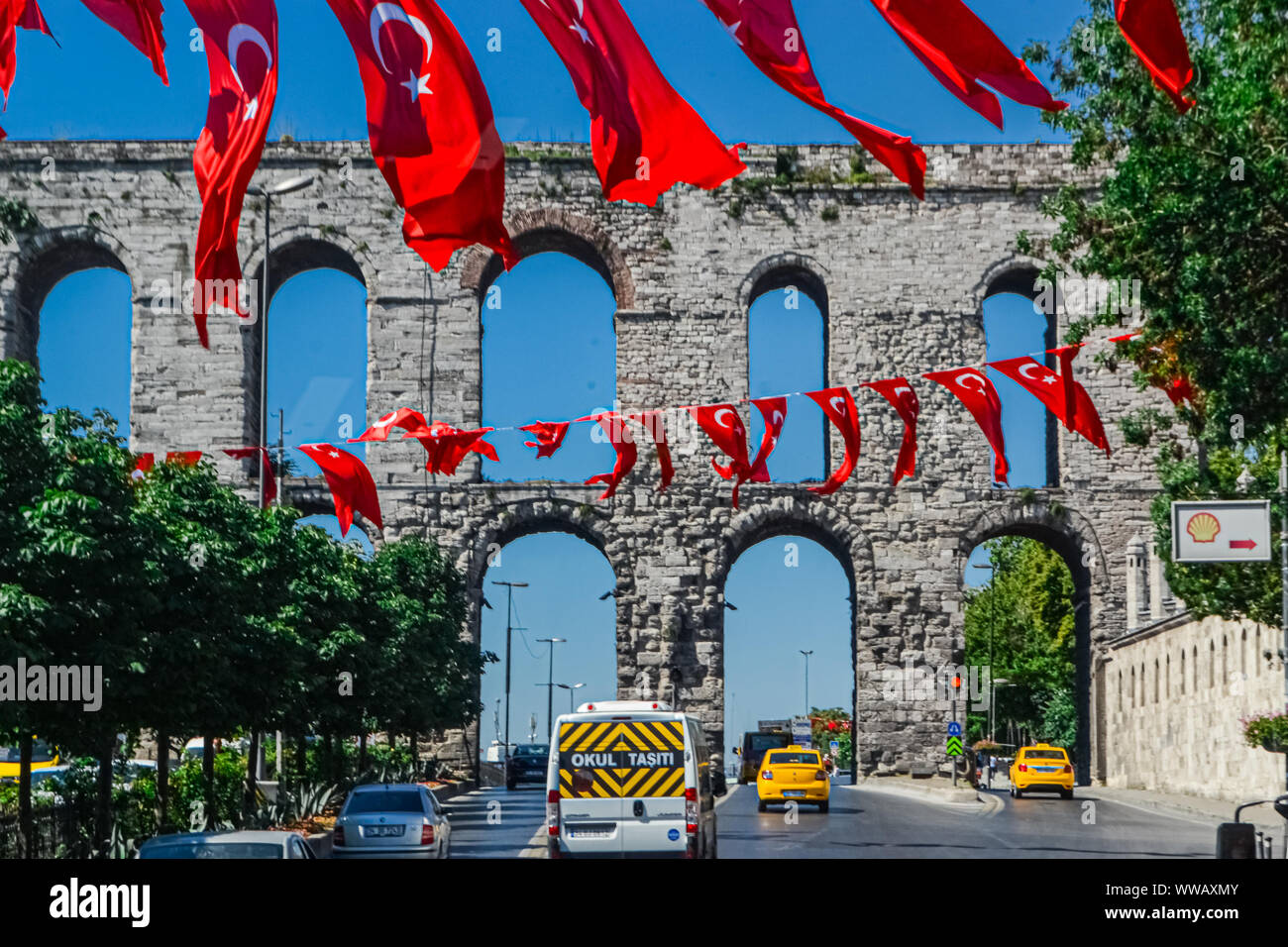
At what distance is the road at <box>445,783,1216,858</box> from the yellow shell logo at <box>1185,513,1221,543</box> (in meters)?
3.94

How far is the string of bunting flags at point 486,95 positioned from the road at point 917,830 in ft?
44.2

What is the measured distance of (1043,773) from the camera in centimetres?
4538

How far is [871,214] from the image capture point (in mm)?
53844

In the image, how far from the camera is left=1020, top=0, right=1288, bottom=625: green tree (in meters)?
Answer: 21.2

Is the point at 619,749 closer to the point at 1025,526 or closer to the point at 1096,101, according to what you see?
the point at 1096,101

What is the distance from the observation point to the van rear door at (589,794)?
20125 mm

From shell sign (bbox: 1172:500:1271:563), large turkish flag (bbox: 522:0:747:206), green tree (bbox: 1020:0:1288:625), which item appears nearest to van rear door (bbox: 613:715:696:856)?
shell sign (bbox: 1172:500:1271:563)

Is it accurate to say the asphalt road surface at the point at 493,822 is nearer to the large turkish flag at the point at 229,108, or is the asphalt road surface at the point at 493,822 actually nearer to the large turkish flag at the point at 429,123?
the large turkish flag at the point at 229,108

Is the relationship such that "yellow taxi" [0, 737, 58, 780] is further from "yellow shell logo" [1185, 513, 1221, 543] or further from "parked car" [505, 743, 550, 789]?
"yellow shell logo" [1185, 513, 1221, 543]

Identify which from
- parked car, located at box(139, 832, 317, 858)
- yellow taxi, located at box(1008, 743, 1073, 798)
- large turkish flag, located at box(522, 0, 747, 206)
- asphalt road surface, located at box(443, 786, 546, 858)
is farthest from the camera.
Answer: yellow taxi, located at box(1008, 743, 1073, 798)

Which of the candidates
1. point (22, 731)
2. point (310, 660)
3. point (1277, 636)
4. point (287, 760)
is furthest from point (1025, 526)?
point (22, 731)

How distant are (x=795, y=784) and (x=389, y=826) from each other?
58.5ft

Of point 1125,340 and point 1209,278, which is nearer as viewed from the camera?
point 1209,278

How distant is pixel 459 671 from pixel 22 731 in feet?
103
